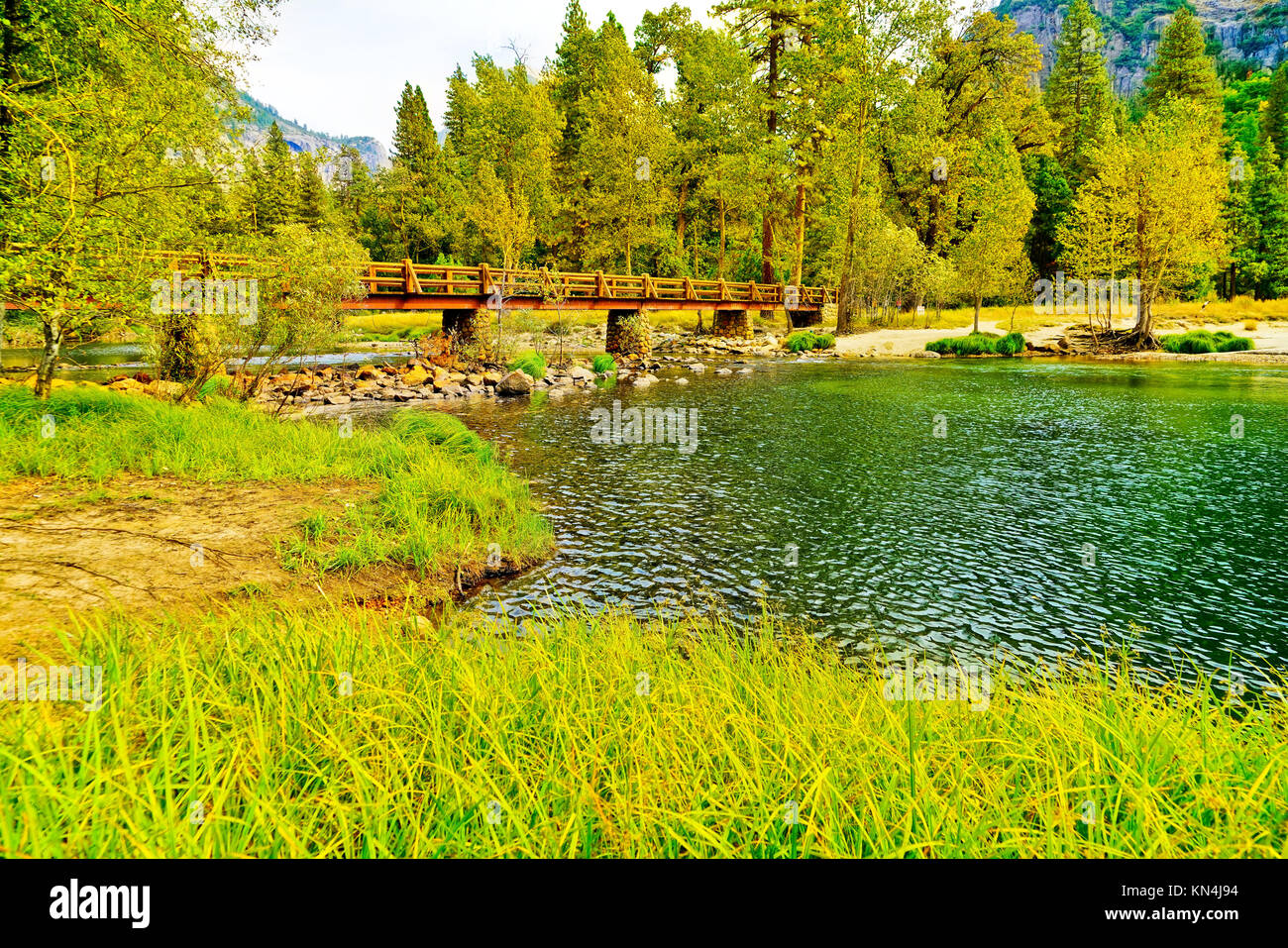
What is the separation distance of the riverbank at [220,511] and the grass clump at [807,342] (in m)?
35.8

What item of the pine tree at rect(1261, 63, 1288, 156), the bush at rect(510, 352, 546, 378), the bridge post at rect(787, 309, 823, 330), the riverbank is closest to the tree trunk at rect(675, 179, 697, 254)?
the bridge post at rect(787, 309, 823, 330)

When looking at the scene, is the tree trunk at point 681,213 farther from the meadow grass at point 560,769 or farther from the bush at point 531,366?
the meadow grass at point 560,769

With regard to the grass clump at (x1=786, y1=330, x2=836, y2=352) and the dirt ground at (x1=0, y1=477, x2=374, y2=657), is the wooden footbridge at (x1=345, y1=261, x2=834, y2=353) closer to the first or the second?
the grass clump at (x1=786, y1=330, x2=836, y2=352)

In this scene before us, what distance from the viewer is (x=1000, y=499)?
13953 millimetres

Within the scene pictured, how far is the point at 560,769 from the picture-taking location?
143 inches

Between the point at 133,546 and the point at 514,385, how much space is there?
20566mm

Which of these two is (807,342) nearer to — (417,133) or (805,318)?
(805,318)

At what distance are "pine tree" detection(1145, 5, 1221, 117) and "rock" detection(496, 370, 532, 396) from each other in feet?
232

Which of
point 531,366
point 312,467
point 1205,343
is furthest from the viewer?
point 1205,343

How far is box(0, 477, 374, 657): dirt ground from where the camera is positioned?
6.12m

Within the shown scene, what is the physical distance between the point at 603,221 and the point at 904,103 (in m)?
23.1

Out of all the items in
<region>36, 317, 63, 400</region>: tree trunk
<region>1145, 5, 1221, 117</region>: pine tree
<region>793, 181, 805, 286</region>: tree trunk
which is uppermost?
<region>1145, 5, 1221, 117</region>: pine tree

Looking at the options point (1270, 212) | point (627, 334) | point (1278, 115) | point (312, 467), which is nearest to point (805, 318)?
point (627, 334)
